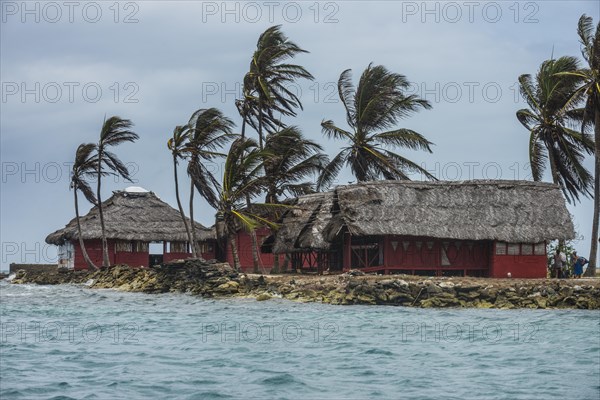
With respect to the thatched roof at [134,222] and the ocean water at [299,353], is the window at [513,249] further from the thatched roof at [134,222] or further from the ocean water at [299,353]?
the thatched roof at [134,222]

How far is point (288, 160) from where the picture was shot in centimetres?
4338

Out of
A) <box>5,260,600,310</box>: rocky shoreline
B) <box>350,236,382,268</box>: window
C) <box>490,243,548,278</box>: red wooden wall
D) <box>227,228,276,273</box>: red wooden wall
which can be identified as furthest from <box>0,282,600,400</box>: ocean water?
<box>227,228,276,273</box>: red wooden wall

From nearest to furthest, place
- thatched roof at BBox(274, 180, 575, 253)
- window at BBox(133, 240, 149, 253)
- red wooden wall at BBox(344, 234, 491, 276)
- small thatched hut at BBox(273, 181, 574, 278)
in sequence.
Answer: thatched roof at BBox(274, 180, 575, 253) < small thatched hut at BBox(273, 181, 574, 278) < red wooden wall at BBox(344, 234, 491, 276) < window at BBox(133, 240, 149, 253)

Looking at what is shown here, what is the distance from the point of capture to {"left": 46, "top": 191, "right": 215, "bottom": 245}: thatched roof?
51.7m

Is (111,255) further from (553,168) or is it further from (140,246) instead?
(553,168)

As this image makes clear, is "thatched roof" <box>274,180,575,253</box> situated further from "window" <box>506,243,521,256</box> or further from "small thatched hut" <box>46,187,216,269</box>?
"small thatched hut" <box>46,187,216,269</box>

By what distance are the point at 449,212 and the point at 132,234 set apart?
20689 mm

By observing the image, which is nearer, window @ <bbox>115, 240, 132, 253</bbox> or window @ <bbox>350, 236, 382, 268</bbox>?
window @ <bbox>350, 236, 382, 268</bbox>

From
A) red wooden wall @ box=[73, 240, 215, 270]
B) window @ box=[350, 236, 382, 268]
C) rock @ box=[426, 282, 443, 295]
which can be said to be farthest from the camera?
red wooden wall @ box=[73, 240, 215, 270]

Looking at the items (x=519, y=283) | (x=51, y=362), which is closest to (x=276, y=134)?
(x=519, y=283)

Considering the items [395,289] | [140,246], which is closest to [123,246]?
[140,246]

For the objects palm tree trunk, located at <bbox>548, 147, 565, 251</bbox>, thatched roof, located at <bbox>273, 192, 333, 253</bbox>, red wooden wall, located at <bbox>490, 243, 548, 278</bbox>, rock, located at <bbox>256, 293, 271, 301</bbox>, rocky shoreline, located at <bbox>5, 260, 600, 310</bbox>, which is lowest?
rock, located at <bbox>256, 293, 271, 301</bbox>

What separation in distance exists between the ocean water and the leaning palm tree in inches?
420

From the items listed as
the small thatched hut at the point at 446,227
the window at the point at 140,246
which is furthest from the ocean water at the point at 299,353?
the window at the point at 140,246
